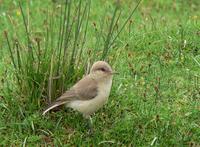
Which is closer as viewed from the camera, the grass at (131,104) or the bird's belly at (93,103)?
the bird's belly at (93,103)

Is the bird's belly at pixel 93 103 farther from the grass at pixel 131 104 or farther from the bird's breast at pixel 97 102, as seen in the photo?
the grass at pixel 131 104

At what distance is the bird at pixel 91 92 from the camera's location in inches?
230

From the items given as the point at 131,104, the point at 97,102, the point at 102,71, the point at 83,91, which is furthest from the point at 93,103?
the point at 131,104

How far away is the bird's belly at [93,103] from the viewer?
5816 millimetres

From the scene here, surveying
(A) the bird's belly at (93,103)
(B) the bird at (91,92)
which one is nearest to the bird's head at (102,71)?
(B) the bird at (91,92)

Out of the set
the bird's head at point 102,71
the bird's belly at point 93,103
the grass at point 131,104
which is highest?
the bird's head at point 102,71

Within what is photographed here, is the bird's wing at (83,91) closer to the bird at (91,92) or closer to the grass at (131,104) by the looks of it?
the bird at (91,92)

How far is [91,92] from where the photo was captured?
5855 mm

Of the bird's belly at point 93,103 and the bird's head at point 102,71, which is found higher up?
Result: the bird's head at point 102,71

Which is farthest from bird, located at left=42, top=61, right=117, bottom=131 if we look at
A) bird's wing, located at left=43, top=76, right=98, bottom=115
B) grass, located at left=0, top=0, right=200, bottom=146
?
grass, located at left=0, top=0, right=200, bottom=146

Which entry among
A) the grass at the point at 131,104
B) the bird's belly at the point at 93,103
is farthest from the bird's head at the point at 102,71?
the grass at the point at 131,104

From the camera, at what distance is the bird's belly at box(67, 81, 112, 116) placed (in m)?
5.82

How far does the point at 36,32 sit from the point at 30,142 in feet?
15.6

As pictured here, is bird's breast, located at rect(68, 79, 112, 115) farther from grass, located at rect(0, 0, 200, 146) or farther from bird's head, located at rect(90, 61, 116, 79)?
grass, located at rect(0, 0, 200, 146)
